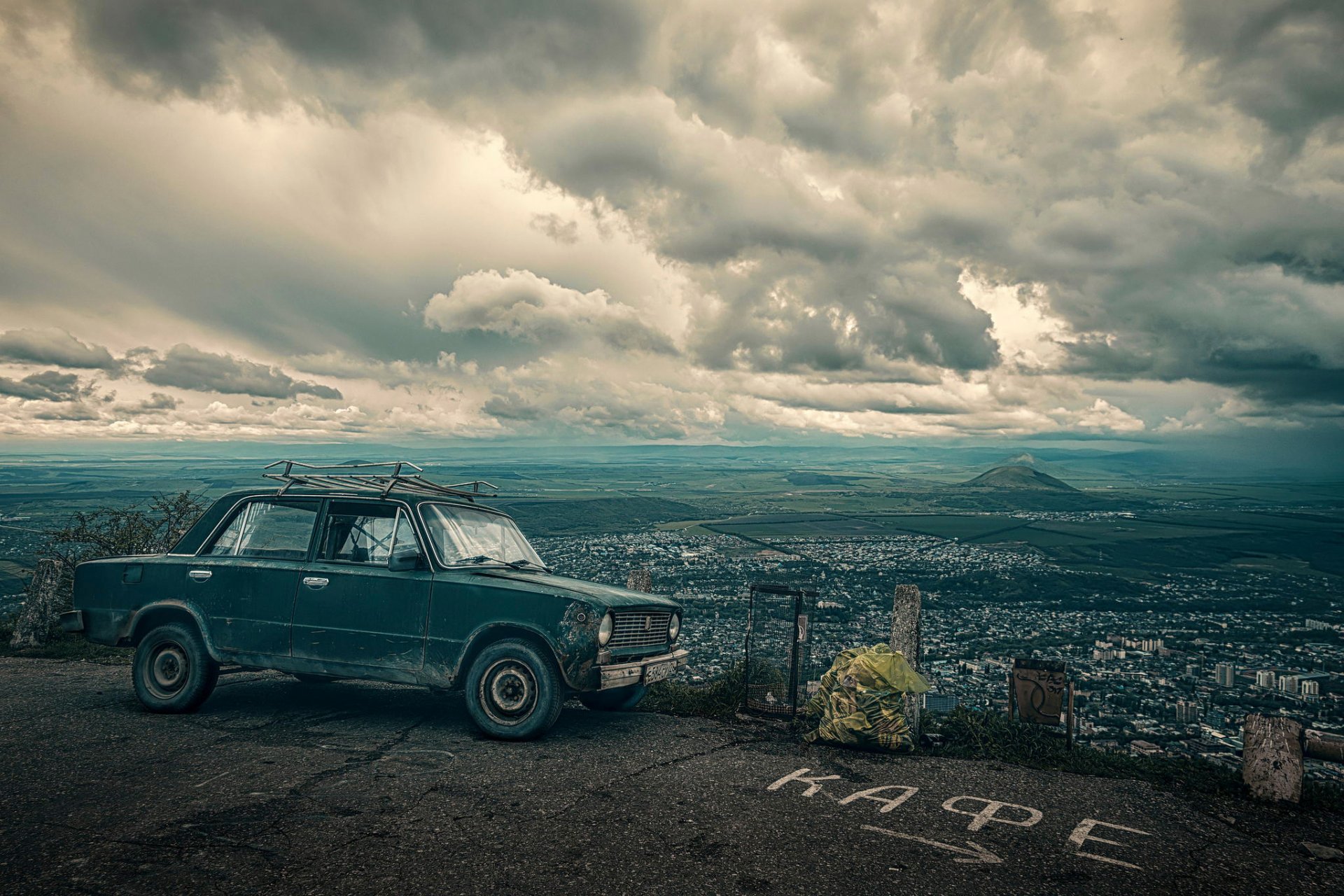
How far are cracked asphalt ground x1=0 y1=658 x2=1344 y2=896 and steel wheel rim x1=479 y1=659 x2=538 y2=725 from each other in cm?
24

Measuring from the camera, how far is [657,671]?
21.4ft

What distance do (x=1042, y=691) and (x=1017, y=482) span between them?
14621cm

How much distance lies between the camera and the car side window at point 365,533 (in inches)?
260

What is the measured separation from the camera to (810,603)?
296 inches

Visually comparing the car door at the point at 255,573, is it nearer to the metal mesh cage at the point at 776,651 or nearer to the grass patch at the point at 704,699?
the grass patch at the point at 704,699

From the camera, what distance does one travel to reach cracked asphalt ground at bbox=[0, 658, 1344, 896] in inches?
145

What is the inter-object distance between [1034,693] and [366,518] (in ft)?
21.2

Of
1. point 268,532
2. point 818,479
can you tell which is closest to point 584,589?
point 268,532

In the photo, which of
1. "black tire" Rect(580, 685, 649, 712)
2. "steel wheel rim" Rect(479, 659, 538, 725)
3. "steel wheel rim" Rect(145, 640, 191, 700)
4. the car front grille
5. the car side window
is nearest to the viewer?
"steel wheel rim" Rect(479, 659, 538, 725)

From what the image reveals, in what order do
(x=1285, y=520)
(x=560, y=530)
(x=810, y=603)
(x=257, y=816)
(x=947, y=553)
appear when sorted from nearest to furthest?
(x=257, y=816), (x=810, y=603), (x=947, y=553), (x=560, y=530), (x=1285, y=520)

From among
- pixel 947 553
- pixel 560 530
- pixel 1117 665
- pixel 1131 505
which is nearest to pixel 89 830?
pixel 1117 665

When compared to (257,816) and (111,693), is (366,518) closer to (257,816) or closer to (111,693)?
(257,816)

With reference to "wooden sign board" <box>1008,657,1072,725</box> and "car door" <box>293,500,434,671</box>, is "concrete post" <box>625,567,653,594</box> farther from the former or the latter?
"wooden sign board" <box>1008,657,1072,725</box>

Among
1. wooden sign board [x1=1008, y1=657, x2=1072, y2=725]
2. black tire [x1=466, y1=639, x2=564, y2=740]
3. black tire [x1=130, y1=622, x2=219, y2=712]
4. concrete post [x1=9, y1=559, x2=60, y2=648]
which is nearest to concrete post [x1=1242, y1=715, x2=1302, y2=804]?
wooden sign board [x1=1008, y1=657, x2=1072, y2=725]
